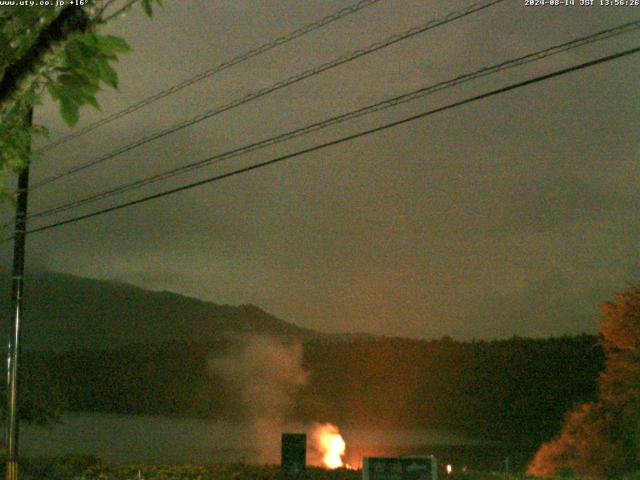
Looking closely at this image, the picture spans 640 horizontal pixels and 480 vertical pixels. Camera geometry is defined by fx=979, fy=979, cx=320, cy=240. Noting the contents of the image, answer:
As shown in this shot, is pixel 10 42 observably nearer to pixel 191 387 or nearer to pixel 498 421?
pixel 498 421

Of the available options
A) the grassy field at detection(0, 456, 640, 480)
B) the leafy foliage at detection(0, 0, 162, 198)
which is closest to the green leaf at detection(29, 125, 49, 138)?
the leafy foliage at detection(0, 0, 162, 198)

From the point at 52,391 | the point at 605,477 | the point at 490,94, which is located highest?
the point at 490,94

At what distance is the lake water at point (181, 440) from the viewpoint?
37838mm

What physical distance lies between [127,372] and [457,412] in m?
27.2

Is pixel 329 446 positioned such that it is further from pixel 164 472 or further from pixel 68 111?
pixel 68 111

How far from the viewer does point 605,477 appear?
86.8ft

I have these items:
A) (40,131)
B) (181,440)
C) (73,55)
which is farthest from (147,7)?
(181,440)

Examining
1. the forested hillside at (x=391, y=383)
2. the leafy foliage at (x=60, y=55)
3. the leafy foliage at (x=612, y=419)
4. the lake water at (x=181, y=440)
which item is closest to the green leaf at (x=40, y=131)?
the leafy foliage at (x=60, y=55)

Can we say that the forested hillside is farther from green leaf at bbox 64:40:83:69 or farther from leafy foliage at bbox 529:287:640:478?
green leaf at bbox 64:40:83:69

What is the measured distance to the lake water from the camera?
37.8 m

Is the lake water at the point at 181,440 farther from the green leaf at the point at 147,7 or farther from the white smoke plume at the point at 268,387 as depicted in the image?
the green leaf at the point at 147,7

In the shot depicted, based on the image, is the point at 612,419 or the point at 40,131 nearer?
the point at 40,131

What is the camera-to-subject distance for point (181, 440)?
46.9 meters

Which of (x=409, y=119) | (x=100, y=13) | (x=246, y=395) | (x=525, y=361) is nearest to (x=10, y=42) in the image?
(x=100, y=13)
